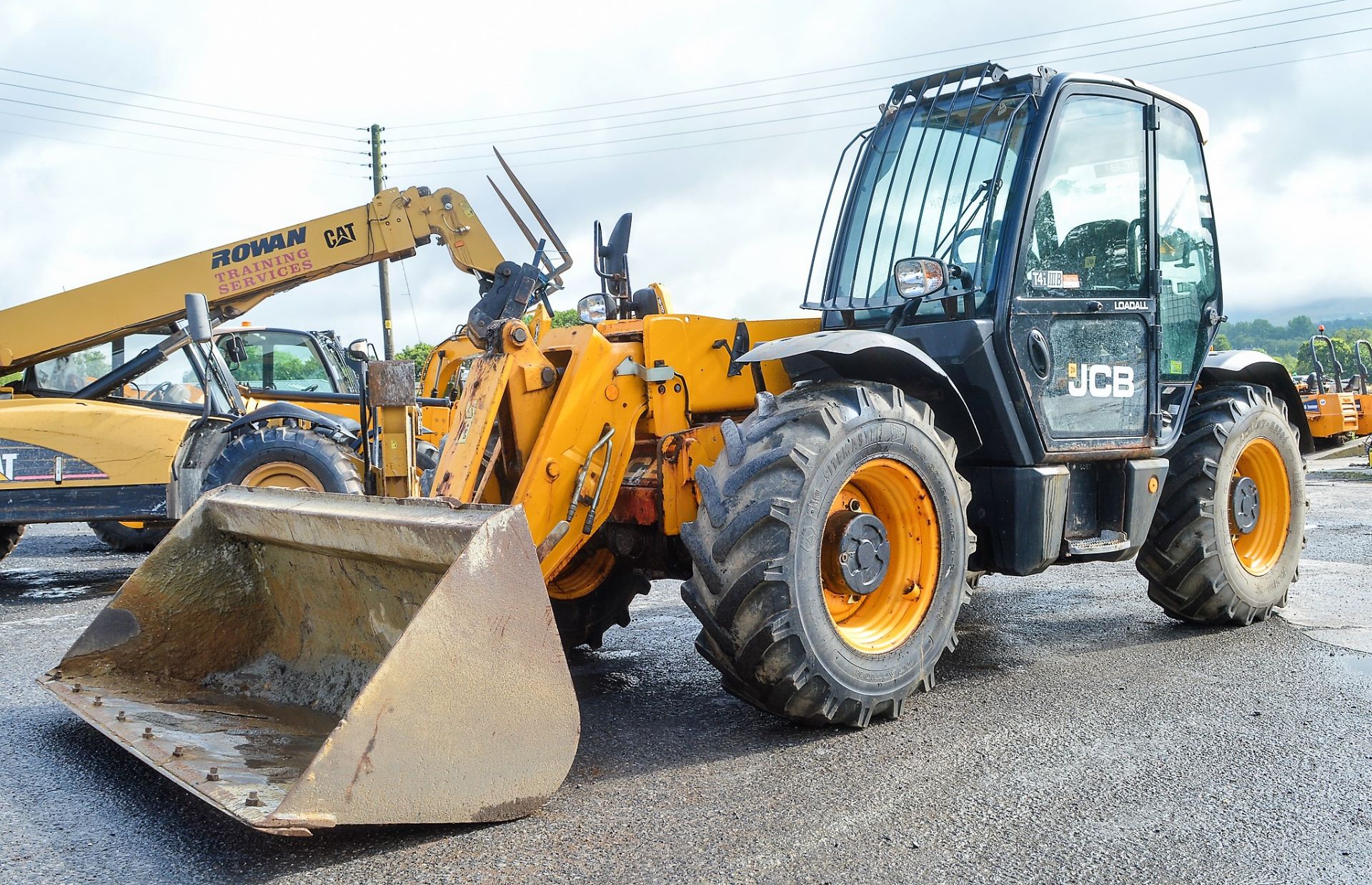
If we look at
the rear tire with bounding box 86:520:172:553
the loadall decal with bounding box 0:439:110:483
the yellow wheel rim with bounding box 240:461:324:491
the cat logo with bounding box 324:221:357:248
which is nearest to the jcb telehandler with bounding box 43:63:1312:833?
the yellow wheel rim with bounding box 240:461:324:491

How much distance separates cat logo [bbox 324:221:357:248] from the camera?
34.4ft

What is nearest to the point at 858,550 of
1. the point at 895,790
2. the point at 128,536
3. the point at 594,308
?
the point at 895,790

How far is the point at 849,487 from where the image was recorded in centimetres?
444

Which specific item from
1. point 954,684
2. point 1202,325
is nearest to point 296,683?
point 954,684

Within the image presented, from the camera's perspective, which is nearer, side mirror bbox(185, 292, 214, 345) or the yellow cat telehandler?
side mirror bbox(185, 292, 214, 345)

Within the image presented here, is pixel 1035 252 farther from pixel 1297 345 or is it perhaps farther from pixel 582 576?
pixel 1297 345

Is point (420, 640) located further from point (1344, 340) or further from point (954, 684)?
point (1344, 340)

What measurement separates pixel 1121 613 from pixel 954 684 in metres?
2.22

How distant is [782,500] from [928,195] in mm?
2165

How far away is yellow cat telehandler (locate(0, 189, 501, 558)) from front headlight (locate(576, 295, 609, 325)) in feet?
9.19

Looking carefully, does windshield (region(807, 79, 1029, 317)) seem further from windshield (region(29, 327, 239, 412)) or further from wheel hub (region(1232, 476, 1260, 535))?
windshield (region(29, 327, 239, 412))

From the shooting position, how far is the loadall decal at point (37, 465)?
838cm

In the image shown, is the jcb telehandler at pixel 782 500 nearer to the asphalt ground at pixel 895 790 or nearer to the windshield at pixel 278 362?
the asphalt ground at pixel 895 790

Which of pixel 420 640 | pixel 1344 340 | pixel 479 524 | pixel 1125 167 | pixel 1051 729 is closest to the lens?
pixel 420 640
